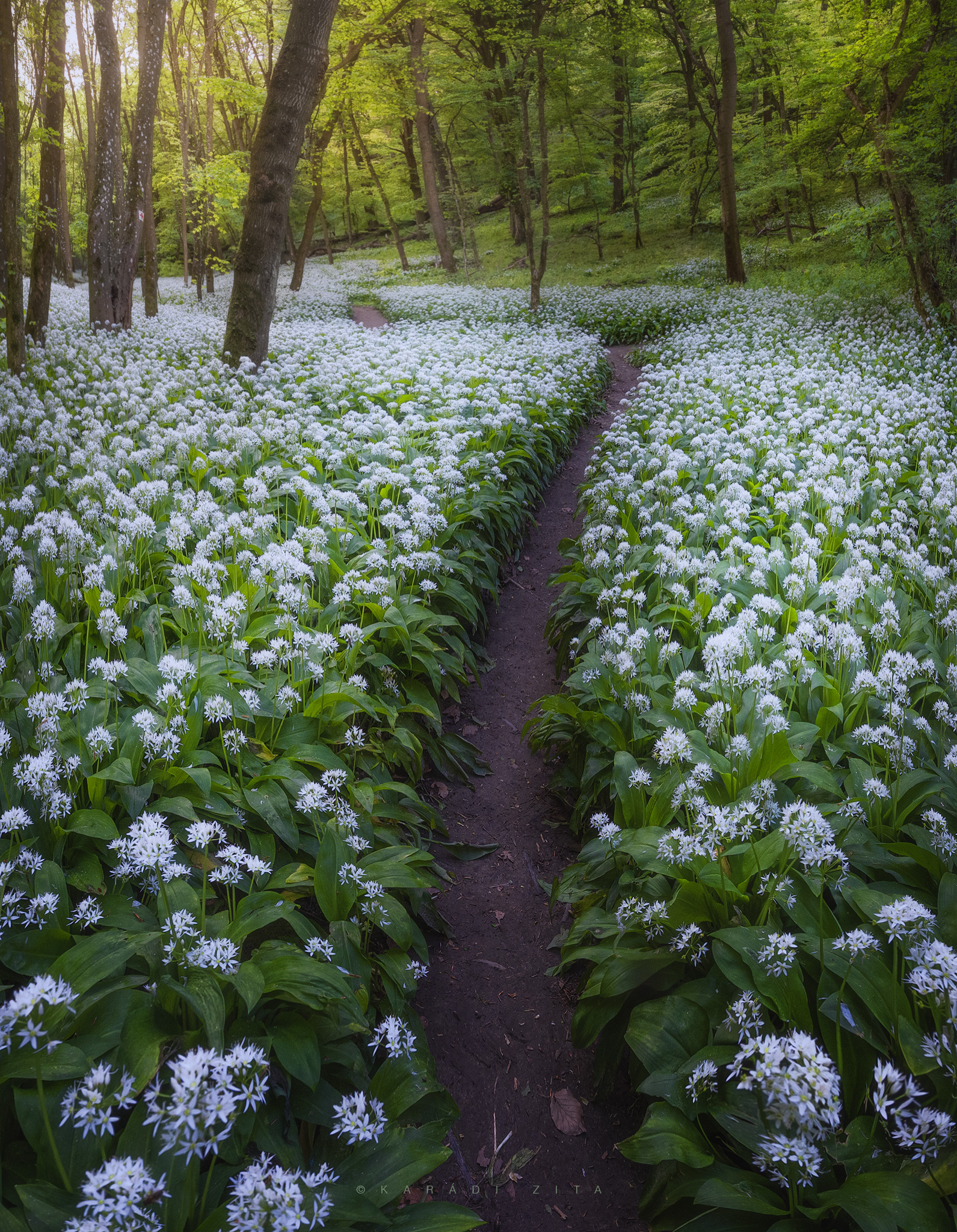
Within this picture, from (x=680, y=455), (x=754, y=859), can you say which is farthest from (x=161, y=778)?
(x=680, y=455)

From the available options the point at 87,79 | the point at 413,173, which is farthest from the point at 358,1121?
the point at 413,173

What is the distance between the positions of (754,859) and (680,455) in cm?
482

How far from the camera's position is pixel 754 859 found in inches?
106

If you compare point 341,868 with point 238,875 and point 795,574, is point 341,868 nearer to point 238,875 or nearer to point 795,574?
point 238,875

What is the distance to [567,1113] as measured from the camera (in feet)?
9.19

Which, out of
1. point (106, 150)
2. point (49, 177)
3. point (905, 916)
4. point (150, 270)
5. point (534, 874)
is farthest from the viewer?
point (150, 270)

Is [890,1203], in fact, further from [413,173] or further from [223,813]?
[413,173]

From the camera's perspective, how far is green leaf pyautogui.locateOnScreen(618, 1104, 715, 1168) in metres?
2.09

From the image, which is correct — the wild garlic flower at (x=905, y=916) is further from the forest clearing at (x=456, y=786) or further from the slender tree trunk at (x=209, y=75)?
the slender tree trunk at (x=209, y=75)

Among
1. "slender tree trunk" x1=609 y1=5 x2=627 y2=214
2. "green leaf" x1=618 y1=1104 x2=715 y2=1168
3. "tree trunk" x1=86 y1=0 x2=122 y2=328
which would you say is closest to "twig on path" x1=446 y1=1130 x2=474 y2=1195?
"green leaf" x1=618 y1=1104 x2=715 y2=1168

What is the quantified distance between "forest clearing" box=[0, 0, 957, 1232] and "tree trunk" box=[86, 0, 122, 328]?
0.66 meters

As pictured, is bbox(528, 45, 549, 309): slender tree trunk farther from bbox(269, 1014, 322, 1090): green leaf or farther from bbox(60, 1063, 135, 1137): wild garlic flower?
bbox(60, 1063, 135, 1137): wild garlic flower

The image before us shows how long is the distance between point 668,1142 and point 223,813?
195 cm

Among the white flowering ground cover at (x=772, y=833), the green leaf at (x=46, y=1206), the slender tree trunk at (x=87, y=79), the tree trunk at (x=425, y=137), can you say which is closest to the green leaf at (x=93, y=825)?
the green leaf at (x=46, y=1206)
